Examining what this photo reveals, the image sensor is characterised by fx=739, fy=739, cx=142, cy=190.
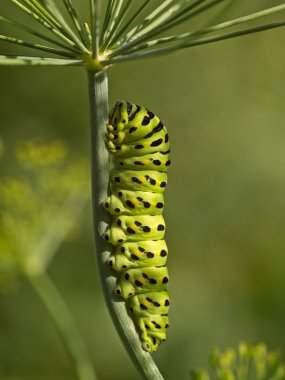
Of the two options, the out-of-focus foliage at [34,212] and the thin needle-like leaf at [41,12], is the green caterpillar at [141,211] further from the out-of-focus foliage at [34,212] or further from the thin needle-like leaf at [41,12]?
the out-of-focus foliage at [34,212]

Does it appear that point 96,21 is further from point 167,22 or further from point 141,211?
point 141,211

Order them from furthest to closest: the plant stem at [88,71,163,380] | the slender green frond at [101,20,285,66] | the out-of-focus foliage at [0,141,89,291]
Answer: the out-of-focus foliage at [0,141,89,291]
the plant stem at [88,71,163,380]
the slender green frond at [101,20,285,66]

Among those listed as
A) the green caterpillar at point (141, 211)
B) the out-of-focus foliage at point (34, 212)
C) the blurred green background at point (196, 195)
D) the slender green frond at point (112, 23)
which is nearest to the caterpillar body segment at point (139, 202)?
the green caterpillar at point (141, 211)

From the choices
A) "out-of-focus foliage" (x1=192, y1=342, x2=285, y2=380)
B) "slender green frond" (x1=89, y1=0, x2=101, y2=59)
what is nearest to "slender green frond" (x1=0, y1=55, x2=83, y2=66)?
"slender green frond" (x1=89, y1=0, x2=101, y2=59)

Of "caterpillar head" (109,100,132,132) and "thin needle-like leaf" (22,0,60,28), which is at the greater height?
"thin needle-like leaf" (22,0,60,28)

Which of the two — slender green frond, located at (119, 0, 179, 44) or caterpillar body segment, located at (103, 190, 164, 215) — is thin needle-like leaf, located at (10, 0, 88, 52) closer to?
slender green frond, located at (119, 0, 179, 44)

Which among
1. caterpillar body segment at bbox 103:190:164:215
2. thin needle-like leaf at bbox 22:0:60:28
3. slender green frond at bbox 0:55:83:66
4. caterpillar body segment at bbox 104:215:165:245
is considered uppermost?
thin needle-like leaf at bbox 22:0:60:28

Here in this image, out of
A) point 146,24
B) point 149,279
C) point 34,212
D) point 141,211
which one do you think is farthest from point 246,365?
point 34,212

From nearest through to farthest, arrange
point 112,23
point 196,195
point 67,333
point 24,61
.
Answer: point 24,61, point 112,23, point 67,333, point 196,195
